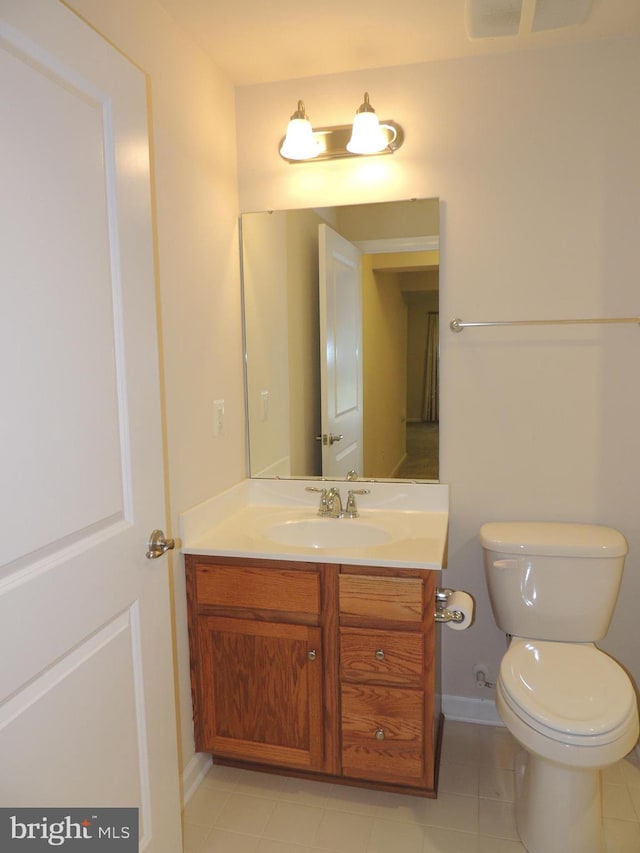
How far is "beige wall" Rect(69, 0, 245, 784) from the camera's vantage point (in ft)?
5.63

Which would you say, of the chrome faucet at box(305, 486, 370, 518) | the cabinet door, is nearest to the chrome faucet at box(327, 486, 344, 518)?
the chrome faucet at box(305, 486, 370, 518)

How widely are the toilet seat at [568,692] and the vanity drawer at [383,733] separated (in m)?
0.29

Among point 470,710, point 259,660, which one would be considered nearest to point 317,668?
point 259,660

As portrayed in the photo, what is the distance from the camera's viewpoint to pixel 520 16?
1.72 m

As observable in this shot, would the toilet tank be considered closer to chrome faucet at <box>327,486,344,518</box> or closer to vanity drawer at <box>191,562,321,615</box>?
chrome faucet at <box>327,486,344,518</box>

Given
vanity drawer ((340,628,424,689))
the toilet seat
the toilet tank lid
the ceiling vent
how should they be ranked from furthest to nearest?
1. the toilet tank lid
2. vanity drawer ((340,628,424,689))
3. the ceiling vent
4. the toilet seat

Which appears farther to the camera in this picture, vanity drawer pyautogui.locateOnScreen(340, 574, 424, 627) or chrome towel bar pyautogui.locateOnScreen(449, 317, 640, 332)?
chrome towel bar pyautogui.locateOnScreen(449, 317, 640, 332)

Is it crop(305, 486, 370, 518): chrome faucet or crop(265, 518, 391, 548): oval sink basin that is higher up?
crop(305, 486, 370, 518): chrome faucet

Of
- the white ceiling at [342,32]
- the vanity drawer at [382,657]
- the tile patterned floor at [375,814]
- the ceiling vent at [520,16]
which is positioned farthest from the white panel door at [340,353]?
the tile patterned floor at [375,814]

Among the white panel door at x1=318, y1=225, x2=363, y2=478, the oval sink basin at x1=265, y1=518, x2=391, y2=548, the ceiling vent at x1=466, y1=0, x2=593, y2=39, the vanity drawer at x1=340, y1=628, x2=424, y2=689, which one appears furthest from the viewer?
the white panel door at x1=318, y1=225, x2=363, y2=478

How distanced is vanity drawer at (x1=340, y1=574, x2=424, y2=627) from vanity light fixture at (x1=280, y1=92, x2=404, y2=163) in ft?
4.60

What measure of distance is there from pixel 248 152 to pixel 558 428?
4.91ft

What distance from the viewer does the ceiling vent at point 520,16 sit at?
1.66 m

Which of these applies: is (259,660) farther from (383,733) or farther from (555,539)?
(555,539)
